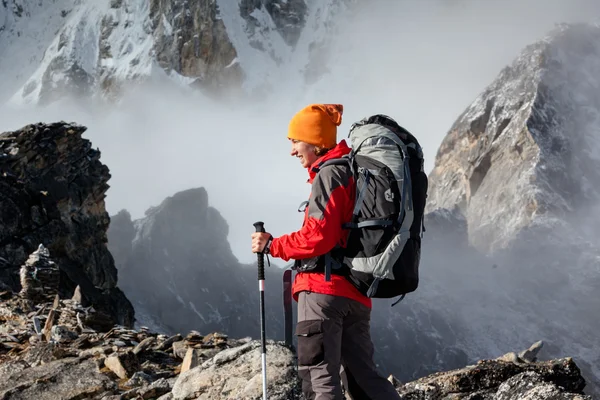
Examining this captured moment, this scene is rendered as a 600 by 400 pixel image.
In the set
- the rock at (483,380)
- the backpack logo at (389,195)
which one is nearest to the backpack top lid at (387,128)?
the backpack logo at (389,195)

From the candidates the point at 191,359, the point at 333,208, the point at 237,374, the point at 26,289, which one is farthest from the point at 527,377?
the point at 26,289

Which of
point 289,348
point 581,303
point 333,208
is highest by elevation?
point 333,208

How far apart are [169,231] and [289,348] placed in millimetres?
139292

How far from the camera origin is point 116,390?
24.8ft

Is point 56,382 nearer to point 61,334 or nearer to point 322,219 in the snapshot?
point 61,334

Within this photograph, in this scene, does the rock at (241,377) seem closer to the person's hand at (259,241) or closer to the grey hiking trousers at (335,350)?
the grey hiking trousers at (335,350)

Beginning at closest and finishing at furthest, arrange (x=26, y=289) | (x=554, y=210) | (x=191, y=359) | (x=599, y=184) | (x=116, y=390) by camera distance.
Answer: (x=116, y=390), (x=191, y=359), (x=26, y=289), (x=554, y=210), (x=599, y=184)

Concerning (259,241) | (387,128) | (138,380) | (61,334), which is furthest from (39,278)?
(387,128)

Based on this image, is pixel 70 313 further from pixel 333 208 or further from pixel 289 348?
Result: pixel 333 208

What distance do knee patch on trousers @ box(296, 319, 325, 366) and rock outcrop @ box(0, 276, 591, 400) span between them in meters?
1.07

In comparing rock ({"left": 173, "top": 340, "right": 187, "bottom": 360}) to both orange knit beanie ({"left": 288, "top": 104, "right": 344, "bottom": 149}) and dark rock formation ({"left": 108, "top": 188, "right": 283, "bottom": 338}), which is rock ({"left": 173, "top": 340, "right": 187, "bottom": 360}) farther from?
dark rock formation ({"left": 108, "top": 188, "right": 283, "bottom": 338})

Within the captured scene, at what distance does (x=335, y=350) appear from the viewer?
498 centimetres

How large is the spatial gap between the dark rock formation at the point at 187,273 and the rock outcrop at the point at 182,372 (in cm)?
9634

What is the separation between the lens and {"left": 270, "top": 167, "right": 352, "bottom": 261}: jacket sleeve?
4.90 m
